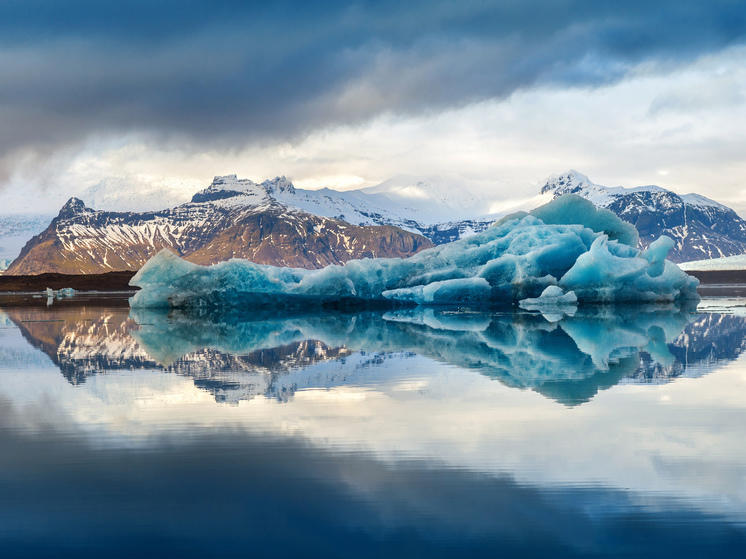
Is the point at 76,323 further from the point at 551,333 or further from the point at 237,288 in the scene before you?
the point at 551,333

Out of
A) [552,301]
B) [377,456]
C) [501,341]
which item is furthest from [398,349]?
[552,301]

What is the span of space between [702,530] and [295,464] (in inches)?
102

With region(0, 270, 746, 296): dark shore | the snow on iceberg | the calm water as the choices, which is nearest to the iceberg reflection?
the calm water

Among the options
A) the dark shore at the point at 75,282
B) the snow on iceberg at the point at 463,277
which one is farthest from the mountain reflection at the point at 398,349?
the dark shore at the point at 75,282

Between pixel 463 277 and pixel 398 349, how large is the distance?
1750 cm

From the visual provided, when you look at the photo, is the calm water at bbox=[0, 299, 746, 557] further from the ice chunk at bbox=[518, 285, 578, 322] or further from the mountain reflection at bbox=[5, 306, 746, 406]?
the ice chunk at bbox=[518, 285, 578, 322]

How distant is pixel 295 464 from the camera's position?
546cm

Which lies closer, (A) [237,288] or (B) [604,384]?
(B) [604,384]

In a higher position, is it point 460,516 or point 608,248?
point 608,248

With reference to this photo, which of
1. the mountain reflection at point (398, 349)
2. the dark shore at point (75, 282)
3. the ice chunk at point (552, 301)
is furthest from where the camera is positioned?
the dark shore at point (75, 282)

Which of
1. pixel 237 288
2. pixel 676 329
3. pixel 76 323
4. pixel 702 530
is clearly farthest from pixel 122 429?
pixel 237 288

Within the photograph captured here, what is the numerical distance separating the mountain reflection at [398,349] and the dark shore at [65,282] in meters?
72.7

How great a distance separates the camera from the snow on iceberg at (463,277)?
92.1ft

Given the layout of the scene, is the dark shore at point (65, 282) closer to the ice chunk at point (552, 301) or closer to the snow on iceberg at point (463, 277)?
the snow on iceberg at point (463, 277)
